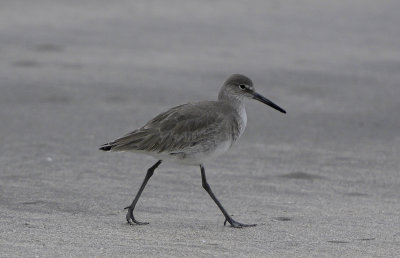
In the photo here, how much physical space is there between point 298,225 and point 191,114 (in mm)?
1280

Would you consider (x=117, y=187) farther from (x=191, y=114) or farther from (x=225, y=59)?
(x=225, y=59)

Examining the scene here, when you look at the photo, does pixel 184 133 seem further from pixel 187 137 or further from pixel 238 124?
pixel 238 124

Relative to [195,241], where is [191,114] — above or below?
above

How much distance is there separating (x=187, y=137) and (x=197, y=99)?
3.46m

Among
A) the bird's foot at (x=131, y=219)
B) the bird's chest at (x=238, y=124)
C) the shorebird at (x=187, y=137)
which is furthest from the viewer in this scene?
the bird's chest at (x=238, y=124)

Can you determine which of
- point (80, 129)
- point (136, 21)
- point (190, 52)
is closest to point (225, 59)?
point (190, 52)

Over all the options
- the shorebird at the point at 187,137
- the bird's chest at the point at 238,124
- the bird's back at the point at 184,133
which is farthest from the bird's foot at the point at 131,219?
the bird's chest at the point at 238,124

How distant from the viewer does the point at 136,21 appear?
13461mm

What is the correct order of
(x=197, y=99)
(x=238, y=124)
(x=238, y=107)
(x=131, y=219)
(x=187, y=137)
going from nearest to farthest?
(x=131, y=219)
(x=187, y=137)
(x=238, y=124)
(x=238, y=107)
(x=197, y=99)

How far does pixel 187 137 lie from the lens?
294 inches

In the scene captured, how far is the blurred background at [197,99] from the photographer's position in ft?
22.4

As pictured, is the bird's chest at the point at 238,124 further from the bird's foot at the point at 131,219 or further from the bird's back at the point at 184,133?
the bird's foot at the point at 131,219

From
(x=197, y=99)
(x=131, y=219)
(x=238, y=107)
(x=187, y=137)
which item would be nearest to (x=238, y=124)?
(x=238, y=107)

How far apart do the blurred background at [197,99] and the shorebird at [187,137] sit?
0.44 m
